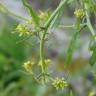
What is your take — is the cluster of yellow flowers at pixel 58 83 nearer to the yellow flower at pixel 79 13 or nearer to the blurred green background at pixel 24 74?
the yellow flower at pixel 79 13

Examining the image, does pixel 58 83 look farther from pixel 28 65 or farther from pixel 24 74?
pixel 24 74

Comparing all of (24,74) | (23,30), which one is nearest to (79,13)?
(23,30)

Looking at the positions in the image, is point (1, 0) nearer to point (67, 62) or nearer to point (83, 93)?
point (67, 62)

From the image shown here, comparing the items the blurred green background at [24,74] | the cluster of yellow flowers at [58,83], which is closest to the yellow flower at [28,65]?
the cluster of yellow flowers at [58,83]

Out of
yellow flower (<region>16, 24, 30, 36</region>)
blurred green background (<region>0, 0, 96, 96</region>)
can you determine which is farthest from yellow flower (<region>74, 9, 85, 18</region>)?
blurred green background (<region>0, 0, 96, 96</region>)

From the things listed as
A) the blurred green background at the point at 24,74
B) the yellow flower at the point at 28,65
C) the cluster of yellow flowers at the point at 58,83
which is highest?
the blurred green background at the point at 24,74

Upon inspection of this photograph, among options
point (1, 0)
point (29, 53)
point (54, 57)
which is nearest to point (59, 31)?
point (54, 57)

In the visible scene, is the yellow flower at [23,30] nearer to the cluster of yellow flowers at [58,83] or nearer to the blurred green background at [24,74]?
the cluster of yellow flowers at [58,83]

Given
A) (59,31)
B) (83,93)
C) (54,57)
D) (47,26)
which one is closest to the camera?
(47,26)

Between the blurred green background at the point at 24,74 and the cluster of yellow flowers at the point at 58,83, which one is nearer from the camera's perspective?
the cluster of yellow flowers at the point at 58,83

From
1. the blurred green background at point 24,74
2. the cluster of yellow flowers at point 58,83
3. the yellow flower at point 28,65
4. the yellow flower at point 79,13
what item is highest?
the blurred green background at point 24,74

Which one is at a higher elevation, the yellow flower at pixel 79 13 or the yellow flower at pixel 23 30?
the yellow flower at pixel 79 13
